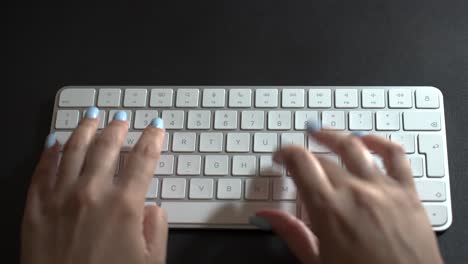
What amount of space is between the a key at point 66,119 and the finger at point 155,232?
18cm

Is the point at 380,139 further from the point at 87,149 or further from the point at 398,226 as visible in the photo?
the point at 87,149

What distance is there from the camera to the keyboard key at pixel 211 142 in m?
0.66

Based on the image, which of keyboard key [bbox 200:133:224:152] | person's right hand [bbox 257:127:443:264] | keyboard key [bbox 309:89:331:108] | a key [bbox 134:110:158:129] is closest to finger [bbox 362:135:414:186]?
→ person's right hand [bbox 257:127:443:264]

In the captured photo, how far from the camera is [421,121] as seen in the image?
0.65m

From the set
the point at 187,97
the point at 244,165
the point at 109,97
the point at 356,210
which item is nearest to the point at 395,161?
the point at 356,210

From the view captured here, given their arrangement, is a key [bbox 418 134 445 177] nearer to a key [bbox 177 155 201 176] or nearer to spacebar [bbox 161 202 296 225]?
spacebar [bbox 161 202 296 225]

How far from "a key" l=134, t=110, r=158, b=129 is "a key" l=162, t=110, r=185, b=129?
16mm

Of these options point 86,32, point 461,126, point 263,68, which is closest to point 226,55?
point 263,68

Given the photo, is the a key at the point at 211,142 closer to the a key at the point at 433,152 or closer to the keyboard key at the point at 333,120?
the keyboard key at the point at 333,120

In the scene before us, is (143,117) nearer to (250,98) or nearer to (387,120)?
(250,98)

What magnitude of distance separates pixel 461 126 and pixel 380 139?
6.8 inches

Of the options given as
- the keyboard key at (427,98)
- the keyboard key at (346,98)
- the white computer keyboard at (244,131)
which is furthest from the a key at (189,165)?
the keyboard key at (427,98)

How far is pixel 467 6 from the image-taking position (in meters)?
0.75

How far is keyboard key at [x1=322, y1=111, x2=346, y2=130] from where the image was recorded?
0.66 metres
